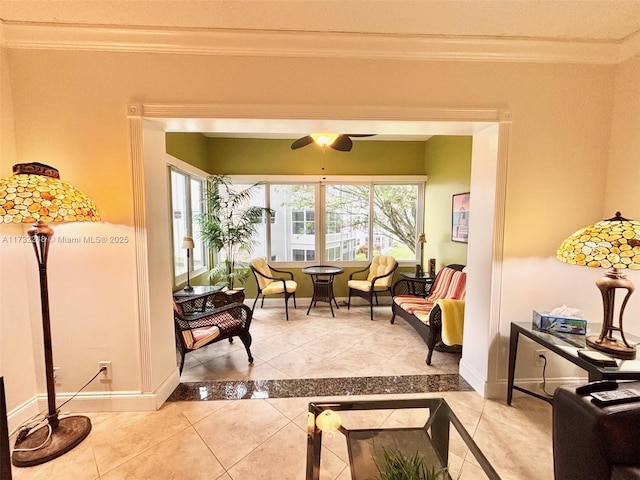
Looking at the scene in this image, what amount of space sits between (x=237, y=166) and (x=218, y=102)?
2926 millimetres

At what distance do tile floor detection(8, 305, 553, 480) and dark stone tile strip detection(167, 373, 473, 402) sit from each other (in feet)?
0.19

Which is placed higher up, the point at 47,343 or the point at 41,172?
the point at 41,172

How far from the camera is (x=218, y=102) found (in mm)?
1963

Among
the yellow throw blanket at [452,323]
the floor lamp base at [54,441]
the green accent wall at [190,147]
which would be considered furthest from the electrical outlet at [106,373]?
the yellow throw blanket at [452,323]

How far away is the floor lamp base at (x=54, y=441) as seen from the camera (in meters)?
1.59

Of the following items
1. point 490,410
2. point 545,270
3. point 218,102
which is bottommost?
point 490,410

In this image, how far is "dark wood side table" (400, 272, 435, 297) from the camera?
3.97m

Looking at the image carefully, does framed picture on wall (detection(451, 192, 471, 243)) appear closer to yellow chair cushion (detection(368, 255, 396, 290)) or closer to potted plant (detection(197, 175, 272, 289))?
yellow chair cushion (detection(368, 255, 396, 290))

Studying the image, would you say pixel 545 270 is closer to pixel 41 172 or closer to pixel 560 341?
pixel 560 341

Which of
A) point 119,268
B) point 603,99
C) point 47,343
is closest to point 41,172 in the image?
point 119,268

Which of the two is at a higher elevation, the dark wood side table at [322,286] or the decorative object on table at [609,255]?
the decorative object on table at [609,255]

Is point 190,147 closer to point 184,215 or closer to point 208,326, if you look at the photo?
point 184,215

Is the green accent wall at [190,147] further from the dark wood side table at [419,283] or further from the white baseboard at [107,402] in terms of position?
the dark wood side table at [419,283]

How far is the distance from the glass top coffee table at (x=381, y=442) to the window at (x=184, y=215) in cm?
267
